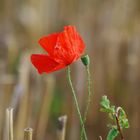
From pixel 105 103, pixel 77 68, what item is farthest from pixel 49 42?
pixel 77 68

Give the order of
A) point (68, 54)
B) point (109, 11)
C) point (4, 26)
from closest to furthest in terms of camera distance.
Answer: point (68, 54)
point (109, 11)
point (4, 26)

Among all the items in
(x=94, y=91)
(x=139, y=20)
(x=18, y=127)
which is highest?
(x=139, y=20)

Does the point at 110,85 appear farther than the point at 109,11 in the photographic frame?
No

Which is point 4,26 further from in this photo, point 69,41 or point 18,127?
point 69,41

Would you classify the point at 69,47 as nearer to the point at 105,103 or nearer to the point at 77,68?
the point at 105,103

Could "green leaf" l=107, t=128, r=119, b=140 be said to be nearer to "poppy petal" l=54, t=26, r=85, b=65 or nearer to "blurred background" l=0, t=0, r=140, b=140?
"poppy petal" l=54, t=26, r=85, b=65

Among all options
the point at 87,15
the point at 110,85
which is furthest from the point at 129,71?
the point at 87,15

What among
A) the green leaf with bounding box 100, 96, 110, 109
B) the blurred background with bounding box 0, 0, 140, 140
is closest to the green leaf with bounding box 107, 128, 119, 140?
the green leaf with bounding box 100, 96, 110, 109
